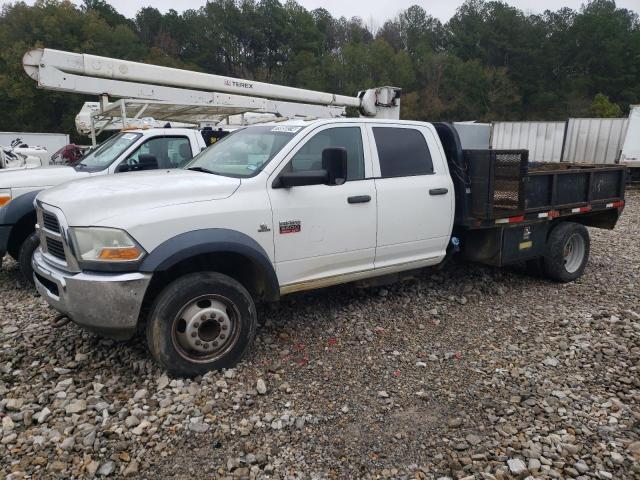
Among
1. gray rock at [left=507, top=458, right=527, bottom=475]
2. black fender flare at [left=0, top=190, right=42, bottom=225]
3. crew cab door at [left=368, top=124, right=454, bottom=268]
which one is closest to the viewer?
gray rock at [left=507, top=458, right=527, bottom=475]

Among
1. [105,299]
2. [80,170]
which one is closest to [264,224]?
[105,299]

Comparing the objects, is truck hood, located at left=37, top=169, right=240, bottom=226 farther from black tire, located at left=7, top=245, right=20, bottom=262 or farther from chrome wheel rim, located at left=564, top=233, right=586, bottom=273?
chrome wheel rim, located at left=564, top=233, right=586, bottom=273

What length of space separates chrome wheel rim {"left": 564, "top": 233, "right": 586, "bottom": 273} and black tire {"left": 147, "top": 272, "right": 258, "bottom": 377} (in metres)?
4.56

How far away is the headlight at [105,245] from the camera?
330 cm

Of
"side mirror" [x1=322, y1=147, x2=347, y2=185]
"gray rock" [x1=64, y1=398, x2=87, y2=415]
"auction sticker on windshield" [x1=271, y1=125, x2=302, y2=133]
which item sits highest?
"auction sticker on windshield" [x1=271, y1=125, x2=302, y2=133]

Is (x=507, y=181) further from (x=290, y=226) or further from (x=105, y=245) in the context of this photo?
(x=105, y=245)

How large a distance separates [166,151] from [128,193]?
3.74 meters

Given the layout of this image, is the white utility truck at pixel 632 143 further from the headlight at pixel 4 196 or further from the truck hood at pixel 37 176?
the headlight at pixel 4 196

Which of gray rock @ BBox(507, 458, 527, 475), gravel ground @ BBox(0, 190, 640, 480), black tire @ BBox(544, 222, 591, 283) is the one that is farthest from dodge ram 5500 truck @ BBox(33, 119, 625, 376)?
gray rock @ BBox(507, 458, 527, 475)

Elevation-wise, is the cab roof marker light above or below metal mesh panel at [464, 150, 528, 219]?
below

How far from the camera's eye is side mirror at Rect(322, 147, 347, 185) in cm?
385

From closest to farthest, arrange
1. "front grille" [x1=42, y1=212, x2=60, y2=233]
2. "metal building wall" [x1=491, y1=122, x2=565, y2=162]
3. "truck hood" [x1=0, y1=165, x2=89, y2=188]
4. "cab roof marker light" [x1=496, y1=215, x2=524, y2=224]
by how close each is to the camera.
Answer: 1. "front grille" [x1=42, y1=212, x2=60, y2=233]
2. "cab roof marker light" [x1=496, y1=215, x2=524, y2=224]
3. "truck hood" [x1=0, y1=165, x2=89, y2=188]
4. "metal building wall" [x1=491, y1=122, x2=565, y2=162]

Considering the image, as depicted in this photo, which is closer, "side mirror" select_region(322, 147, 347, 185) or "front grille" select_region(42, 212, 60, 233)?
"front grille" select_region(42, 212, 60, 233)

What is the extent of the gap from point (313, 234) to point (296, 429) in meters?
1.66
